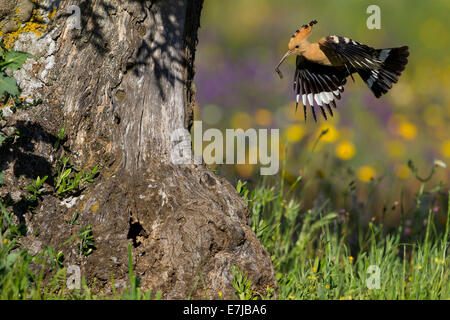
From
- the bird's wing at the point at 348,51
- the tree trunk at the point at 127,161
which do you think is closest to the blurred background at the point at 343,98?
the bird's wing at the point at 348,51

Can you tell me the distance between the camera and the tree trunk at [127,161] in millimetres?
3107

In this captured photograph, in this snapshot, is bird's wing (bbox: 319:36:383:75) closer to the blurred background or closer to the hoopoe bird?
the hoopoe bird

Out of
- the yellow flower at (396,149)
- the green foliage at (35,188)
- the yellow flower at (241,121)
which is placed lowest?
the green foliage at (35,188)

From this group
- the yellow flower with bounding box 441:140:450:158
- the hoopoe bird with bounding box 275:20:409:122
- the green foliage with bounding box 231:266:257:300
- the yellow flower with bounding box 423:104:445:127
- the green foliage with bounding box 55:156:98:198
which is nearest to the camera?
the green foliage with bounding box 231:266:257:300

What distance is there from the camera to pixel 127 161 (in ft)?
10.9

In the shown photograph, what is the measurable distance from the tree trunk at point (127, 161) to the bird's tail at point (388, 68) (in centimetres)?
113

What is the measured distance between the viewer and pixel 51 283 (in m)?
2.87

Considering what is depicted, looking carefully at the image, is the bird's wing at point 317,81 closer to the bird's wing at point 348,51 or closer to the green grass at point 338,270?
the bird's wing at point 348,51

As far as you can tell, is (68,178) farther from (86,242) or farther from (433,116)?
(433,116)

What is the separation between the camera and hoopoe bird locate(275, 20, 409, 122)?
3518 mm

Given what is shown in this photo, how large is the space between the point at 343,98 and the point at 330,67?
154 inches

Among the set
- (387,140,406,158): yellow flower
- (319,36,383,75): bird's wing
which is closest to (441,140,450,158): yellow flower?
(387,140,406,158): yellow flower

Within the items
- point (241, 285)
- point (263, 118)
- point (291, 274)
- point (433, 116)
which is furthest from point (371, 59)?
point (433, 116)
